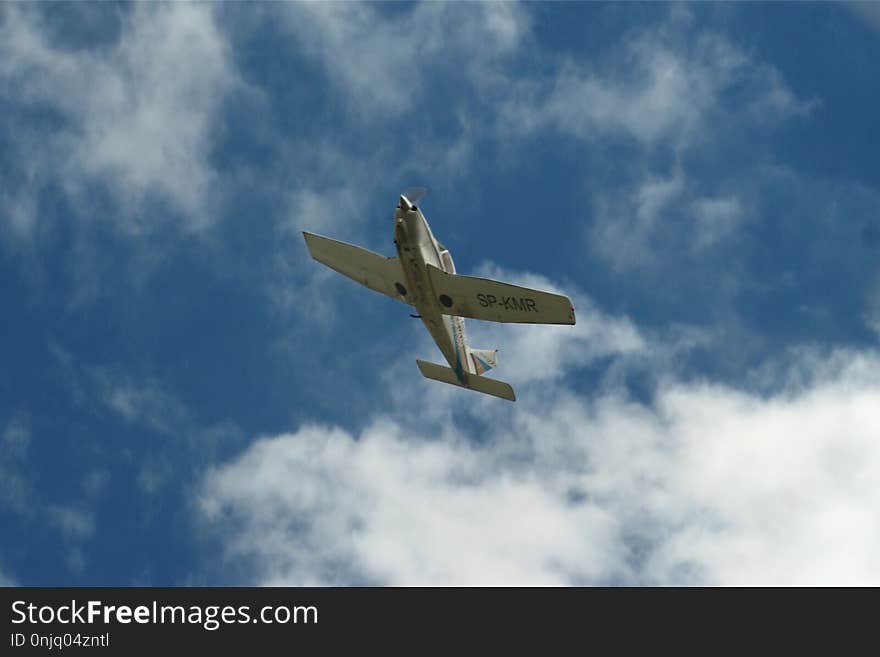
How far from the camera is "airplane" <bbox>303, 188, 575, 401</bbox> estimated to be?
5425 cm

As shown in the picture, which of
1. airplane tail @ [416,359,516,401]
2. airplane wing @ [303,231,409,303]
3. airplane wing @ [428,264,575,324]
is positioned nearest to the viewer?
airplane wing @ [428,264,575,324]

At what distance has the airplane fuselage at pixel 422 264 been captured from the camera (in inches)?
2130

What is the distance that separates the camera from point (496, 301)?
55.8 m

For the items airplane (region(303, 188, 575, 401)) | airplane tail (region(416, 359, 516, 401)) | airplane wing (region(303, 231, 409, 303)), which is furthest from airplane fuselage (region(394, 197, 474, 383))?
airplane tail (region(416, 359, 516, 401))

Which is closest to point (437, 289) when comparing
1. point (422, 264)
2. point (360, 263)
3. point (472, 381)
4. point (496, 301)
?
point (422, 264)

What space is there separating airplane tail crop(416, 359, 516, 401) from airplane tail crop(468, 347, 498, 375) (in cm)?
128

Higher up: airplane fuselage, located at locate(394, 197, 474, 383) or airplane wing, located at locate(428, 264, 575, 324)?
airplane fuselage, located at locate(394, 197, 474, 383)

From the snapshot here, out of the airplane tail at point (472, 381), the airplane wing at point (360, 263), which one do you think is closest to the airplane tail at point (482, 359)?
the airplane tail at point (472, 381)

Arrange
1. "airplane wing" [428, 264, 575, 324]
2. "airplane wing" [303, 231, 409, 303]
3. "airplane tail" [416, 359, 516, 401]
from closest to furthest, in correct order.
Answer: "airplane wing" [428, 264, 575, 324] < "airplane wing" [303, 231, 409, 303] < "airplane tail" [416, 359, 516, 401]

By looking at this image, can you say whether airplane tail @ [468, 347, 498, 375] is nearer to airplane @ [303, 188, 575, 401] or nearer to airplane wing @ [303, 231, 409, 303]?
airplane @ [303, 188, 575, 401]

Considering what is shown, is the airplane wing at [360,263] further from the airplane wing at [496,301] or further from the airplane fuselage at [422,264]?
the airplane wing at [496,301]

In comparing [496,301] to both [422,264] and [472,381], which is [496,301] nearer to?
[422,264]
